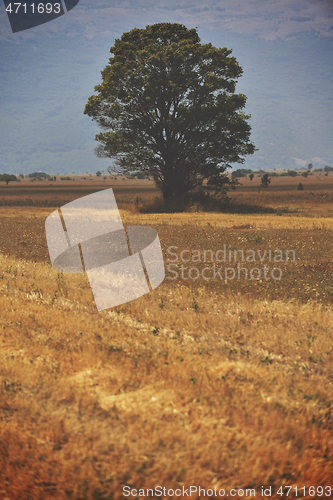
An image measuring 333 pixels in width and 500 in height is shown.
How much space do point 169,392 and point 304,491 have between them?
209cm

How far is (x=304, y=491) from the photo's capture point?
4031 mm

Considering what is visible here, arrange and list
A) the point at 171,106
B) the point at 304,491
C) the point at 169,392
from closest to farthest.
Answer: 1. the point at 304,491
2. the point at 169,392
3. the point at 171,106

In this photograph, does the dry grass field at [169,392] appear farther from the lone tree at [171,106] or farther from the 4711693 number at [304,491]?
the lone tree at [171,106]

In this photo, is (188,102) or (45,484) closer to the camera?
(45,484)

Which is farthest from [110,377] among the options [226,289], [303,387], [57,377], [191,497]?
[226,289]

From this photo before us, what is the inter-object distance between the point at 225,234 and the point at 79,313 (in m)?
12.0

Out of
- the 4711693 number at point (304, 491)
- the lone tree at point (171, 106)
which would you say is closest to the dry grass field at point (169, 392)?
the 4711693 number at point (304, 491)

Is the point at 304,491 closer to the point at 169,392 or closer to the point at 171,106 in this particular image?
the point at 169,392

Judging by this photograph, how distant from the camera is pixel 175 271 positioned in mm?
12859

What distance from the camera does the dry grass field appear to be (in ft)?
13.5

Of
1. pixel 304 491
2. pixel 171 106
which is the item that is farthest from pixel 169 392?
pixel 171 106

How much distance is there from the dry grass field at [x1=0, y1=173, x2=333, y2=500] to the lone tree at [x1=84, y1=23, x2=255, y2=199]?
25.6 m

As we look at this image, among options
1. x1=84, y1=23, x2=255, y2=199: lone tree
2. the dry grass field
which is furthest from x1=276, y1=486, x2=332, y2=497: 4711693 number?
x1=84, y1=23, x2=255, y2=199: lone tree

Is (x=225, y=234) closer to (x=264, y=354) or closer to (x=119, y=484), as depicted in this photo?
(x=264, y=354)
